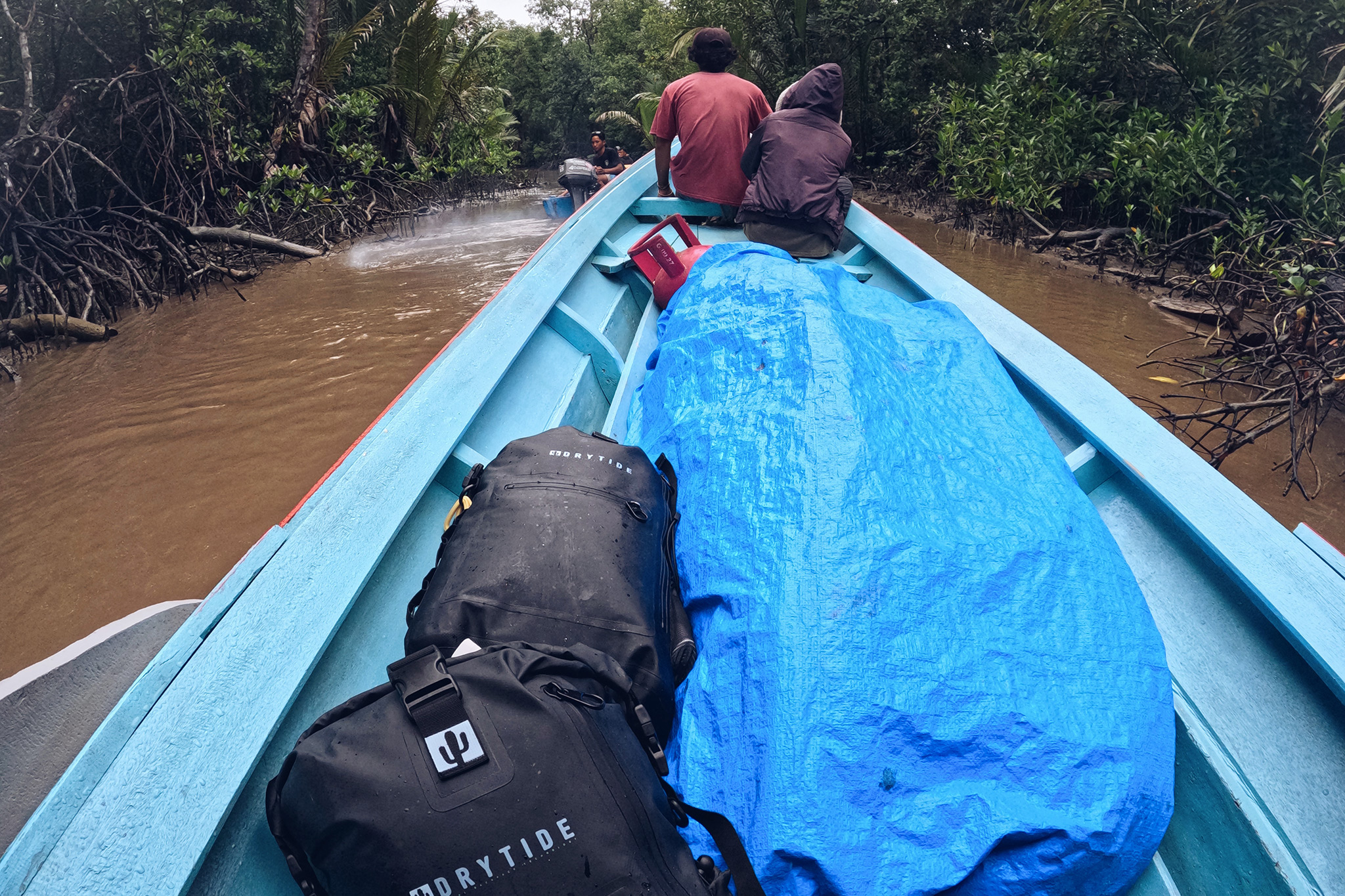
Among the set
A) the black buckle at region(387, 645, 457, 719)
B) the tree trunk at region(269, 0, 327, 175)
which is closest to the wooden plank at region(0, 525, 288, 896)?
the black buckle at region(387, 645, 457, 719)

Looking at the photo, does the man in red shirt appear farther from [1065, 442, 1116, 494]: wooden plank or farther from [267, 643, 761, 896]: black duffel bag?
[267, 643, 761, 896]: black duffel bag

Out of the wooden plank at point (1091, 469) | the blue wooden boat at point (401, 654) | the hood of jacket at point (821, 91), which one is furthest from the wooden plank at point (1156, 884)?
the hood of jacket at point (821, 91)

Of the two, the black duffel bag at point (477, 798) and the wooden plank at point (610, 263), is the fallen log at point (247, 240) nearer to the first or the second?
the wooden plank at point (610, 263)

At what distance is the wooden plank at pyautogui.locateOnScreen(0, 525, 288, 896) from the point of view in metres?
0.78

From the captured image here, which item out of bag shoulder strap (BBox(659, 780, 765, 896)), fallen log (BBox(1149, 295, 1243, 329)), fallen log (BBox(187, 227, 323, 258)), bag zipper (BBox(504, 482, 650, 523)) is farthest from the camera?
fallen log (BBox(187, 227, 323, 258))

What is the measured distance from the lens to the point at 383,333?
4.99m

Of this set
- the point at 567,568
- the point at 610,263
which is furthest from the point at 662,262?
the point at 567,568

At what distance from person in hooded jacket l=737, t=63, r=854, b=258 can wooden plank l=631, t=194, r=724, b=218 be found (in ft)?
2.53

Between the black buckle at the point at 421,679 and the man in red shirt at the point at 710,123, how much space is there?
373 centimetres

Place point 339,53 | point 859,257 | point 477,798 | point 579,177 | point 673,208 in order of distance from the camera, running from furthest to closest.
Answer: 1. point 339,53
2. point 579,177
3. point 673,208
4. point 859,257
5. point 477,798

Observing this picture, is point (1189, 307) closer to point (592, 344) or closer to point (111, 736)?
point (592, 344)

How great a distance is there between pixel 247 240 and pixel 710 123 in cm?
557

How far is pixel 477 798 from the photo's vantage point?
2.51 ft

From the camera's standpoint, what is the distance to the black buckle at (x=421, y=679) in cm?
82
